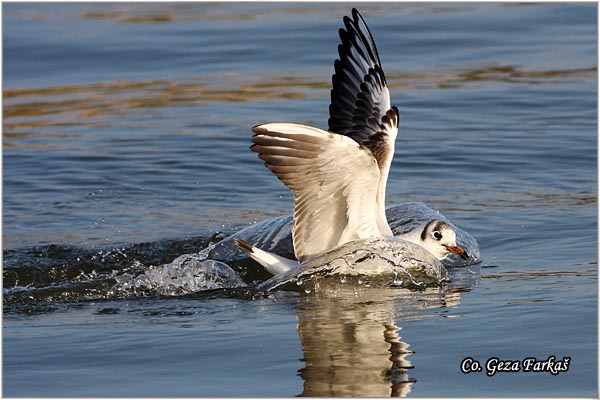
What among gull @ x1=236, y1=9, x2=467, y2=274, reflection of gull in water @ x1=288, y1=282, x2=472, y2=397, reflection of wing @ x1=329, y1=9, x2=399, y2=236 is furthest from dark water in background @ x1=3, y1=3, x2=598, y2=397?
reflection of wing @ x1=329, y1=9, x2=399, y2=236

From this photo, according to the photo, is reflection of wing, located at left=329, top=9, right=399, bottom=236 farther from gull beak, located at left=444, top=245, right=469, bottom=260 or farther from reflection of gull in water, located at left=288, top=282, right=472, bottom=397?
reflection of gull in water, located at left=288, top=282, right=472, bottom=397

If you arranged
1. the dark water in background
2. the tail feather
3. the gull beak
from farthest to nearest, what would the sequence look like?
1. the gull beak
2. the tail feather
3. the dark water in background

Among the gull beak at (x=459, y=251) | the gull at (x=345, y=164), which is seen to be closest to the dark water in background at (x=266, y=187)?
the gull beak at (x=459, y=251)

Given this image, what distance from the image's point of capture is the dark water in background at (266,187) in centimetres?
571

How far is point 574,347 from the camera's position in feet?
19.3

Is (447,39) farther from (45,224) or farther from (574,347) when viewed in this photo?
(574,347)

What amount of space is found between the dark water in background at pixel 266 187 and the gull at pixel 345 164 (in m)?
0.52

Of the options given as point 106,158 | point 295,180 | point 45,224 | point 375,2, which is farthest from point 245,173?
point 375,2

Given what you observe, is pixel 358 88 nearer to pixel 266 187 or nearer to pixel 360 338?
pixel 266 187

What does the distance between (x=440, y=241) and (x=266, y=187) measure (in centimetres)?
274

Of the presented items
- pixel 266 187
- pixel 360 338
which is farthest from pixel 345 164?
pixel 266 187

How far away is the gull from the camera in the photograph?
266 inches

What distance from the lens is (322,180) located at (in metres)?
7.05

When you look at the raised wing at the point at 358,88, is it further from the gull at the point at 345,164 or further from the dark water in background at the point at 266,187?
the dark water in background at the point at 266,187
